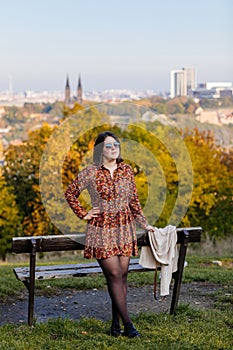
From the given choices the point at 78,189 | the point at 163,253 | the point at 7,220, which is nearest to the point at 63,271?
the point at 163,253

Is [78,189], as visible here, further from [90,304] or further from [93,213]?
[90,304]

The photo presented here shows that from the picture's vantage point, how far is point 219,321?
18.1ft

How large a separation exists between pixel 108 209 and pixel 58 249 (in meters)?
0.73

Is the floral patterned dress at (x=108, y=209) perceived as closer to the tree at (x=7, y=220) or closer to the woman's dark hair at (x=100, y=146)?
the woman's dark hair at (x=100, y=146)

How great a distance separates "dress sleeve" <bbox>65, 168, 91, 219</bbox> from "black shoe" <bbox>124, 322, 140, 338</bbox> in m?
1.02

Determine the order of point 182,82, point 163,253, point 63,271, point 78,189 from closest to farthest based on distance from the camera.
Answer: point 78,189
point 163,253
point 63,271
point 182,82

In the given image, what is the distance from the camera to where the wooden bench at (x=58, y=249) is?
5250 millimetres

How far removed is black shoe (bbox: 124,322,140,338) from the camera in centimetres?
498

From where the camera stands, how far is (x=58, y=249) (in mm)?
5363

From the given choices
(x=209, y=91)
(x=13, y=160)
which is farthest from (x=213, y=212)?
(x=209, y=91)

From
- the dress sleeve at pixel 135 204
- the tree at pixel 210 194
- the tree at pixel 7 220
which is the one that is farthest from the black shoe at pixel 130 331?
the tree at pixel 7 220

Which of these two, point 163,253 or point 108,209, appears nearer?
point 108,209

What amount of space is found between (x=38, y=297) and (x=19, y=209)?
2268cm

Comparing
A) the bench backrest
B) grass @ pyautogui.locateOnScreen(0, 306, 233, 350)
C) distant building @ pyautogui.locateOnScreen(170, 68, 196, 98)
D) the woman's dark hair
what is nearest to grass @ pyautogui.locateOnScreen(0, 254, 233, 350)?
grass @ pyautogui.locateOnScreen(0, 306, 233, 350)
